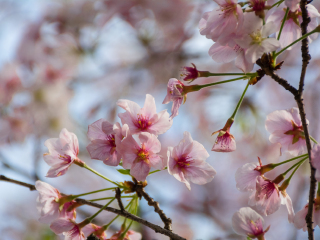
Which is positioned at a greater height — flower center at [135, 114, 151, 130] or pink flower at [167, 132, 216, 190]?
flower center at [135, 114, 151, 130]

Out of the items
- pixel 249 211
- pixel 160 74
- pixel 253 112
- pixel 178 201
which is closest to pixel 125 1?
pixel 160 74

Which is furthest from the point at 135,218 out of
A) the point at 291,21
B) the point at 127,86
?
the point at 127,86

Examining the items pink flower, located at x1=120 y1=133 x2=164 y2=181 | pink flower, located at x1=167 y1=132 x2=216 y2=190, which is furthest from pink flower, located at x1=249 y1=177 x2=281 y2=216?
pink flower, located at x1=120 y1=133 x2=164 y2=181

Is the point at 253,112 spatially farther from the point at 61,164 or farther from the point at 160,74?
the point at 61,164

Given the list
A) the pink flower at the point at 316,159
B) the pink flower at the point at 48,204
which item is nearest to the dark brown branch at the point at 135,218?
the pink flower at the point at 48,204

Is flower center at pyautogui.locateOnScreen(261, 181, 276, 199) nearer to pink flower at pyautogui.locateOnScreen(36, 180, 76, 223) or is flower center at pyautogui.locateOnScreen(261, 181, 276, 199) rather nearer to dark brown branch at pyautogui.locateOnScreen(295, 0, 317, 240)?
dark brown branch at pyautogui.locateOnScreen(295, 0, 317, 240)

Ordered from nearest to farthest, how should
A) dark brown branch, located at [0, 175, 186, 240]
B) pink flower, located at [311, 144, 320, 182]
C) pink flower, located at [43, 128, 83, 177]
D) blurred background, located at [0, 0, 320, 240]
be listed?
1. pink flower, located at [311, 144, 320, 182]
2. dark brown branch, located at [0, 175, 186, 240]
3. pink flower, located at [43, 128, 83, 177]
4. blurred background, located at [0, 0, 320, 240]
